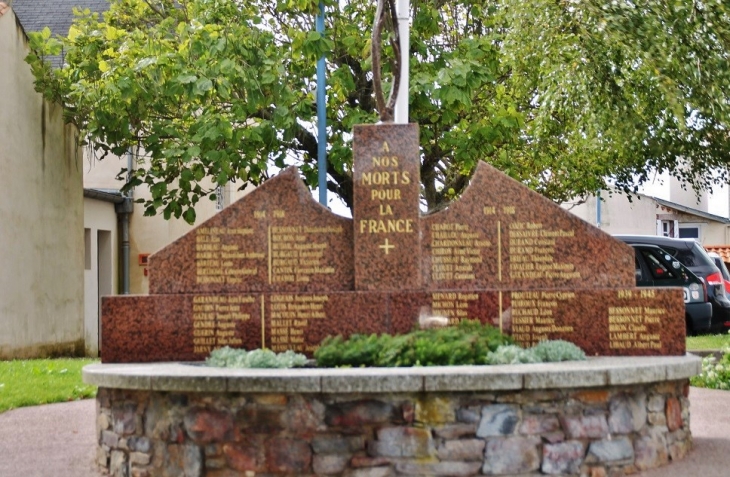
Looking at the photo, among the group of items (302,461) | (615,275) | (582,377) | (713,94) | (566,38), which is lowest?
(302,461)

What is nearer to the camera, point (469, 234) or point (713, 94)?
point (469, 234)

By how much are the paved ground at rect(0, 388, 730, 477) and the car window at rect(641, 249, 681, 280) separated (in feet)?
22.7

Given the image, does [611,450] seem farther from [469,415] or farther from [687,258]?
[687,258]

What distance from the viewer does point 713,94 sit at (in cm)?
1223

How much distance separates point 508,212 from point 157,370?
3079mm

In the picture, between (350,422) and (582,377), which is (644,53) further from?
(350,422)

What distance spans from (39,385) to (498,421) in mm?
7023

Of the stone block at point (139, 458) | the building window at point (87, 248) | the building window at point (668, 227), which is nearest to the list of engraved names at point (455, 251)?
the stone block at point (139, 458)

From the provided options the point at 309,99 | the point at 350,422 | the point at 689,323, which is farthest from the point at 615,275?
the point at 689,323

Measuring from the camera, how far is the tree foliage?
40.9 feet

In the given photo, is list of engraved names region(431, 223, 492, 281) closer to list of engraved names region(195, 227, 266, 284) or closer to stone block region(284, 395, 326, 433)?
list of engraved names region(195, 227, 266, 284)

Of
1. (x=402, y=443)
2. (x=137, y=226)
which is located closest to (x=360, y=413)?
(x=402, y=443)

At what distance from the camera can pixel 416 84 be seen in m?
16.6

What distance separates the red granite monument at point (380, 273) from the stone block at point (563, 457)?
1.59m
